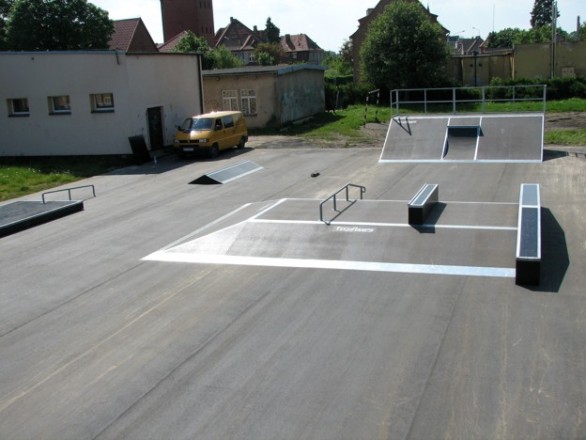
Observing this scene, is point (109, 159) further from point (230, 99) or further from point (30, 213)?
point (230, 99)

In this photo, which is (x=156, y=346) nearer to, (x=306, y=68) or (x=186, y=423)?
(x=186, y=423)

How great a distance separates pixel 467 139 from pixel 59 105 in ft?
55.6

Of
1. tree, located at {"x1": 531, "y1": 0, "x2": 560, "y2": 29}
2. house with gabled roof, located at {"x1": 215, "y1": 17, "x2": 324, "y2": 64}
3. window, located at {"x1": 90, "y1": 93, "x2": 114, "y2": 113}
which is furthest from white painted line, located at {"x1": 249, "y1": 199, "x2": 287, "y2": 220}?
tree, located at {"x1": 531, "y1": 0, "x2": 560, "y2": 29}

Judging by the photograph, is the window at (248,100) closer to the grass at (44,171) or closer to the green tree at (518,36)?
the grass at (44,171)

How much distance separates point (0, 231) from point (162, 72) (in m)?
15.3

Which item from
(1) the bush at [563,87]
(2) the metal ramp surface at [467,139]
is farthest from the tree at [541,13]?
(2) the metal ramp surface at [467,139]

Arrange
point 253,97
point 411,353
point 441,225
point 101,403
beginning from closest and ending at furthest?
point 101,403 < point 411,353 < point 441,225 < point 253,97

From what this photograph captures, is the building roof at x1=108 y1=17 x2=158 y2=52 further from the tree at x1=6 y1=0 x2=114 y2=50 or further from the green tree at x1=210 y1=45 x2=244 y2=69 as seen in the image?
the tree at x1=6 y1=0 x2=114 y2=50

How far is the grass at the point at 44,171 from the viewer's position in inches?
852

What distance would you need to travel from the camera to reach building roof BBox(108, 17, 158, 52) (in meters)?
54.3

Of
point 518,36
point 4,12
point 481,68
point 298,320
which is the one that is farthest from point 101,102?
point 518,36

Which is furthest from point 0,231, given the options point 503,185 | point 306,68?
point 306,68

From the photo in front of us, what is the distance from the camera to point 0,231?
14359 mm

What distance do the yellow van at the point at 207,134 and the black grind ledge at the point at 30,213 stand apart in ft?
30.2
